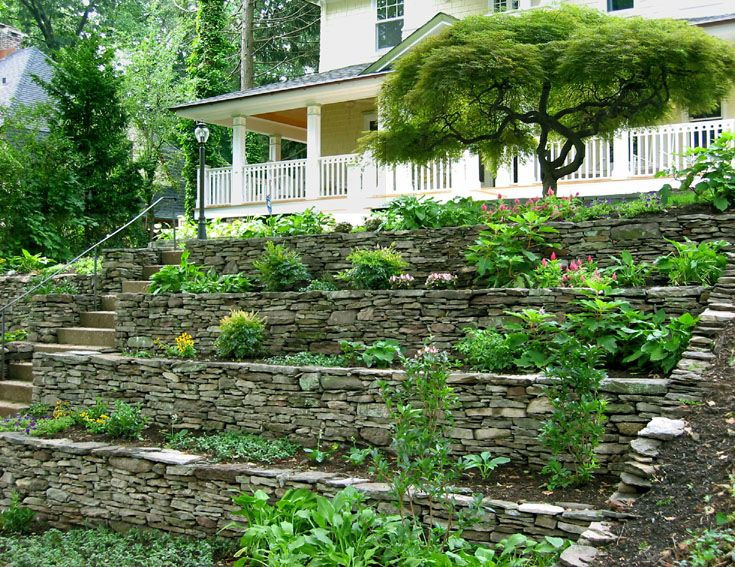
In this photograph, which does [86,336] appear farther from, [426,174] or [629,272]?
[629,272]

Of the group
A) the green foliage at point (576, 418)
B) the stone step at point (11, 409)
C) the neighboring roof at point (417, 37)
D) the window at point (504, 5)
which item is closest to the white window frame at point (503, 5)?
the window at point (504, 5)

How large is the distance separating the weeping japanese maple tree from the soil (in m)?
4.86

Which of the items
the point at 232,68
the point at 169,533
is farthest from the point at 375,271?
the point at 232,68

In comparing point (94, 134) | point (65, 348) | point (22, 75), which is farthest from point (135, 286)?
point (22, 75)

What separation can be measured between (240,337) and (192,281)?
1.93m

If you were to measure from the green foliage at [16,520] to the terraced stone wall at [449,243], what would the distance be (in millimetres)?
3738

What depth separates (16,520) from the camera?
23.9ft

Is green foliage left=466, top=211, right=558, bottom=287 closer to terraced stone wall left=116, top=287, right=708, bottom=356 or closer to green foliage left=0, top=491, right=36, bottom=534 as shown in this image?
terraced stone wall left=116, top=287, right=708, bottom=356

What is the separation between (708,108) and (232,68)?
2012cm

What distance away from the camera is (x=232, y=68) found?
26312mm

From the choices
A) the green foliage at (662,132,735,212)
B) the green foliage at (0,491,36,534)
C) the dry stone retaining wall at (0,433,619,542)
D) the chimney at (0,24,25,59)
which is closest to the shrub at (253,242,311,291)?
the dry stone retaining wall at (0,433,619,542)

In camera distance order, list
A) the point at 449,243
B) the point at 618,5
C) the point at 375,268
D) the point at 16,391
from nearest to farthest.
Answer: the point at 375,268
the point at 449,243
the point at 16,391
the point at 618,5

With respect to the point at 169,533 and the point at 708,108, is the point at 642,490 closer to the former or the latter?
the point at 169,533

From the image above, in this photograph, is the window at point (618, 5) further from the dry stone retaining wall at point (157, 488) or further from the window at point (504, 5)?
the dry stone retaining wall at point (157, 488)
